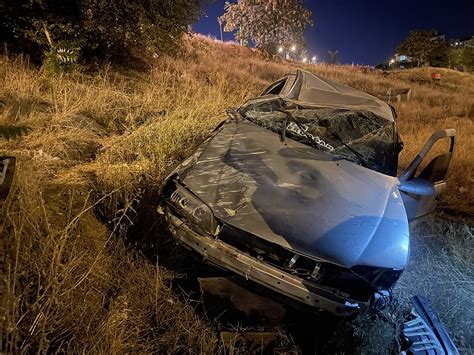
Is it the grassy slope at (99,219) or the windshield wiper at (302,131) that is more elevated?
the windshield wiper at (302,131)

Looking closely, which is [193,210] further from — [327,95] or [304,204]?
[327,95]

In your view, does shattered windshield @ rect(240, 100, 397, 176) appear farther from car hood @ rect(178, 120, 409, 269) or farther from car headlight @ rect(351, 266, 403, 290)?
car headlight @ rect(351, 266, 403, 290)

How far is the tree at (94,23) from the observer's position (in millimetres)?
6629

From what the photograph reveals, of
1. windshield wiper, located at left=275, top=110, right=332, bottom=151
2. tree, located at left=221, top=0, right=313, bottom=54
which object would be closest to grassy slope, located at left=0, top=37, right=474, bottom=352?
windshield wiper, located at left=275, top=110, right=332, bottom=151

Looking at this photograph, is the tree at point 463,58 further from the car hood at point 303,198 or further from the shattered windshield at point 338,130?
the car hood at point 303,198

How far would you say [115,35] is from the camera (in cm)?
745

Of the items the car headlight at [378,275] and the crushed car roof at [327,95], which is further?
the crushed car roof at [327,95]

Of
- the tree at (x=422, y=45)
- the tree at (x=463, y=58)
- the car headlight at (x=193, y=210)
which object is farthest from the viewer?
the tree at (x=422, y=45)

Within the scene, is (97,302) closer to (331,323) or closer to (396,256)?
(331,323)

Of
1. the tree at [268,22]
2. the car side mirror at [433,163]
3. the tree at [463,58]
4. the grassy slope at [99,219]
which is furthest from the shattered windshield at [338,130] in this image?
the tree at [463,58]

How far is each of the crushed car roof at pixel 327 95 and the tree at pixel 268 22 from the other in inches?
657

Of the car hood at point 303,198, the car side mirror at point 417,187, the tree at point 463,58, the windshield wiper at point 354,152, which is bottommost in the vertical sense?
the car hood at point 303,198

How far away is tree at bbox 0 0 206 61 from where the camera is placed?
6.63 m

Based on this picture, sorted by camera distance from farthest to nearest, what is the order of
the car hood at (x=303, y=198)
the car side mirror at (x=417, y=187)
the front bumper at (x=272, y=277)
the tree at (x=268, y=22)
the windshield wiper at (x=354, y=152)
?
the tree at (x=268, y=22), the windshield wiper at (x=354, y=152), the car side mirror at (x=417, y=187), the car hood at (x=303, y=198), the front bumper at (x=272, y=277)
